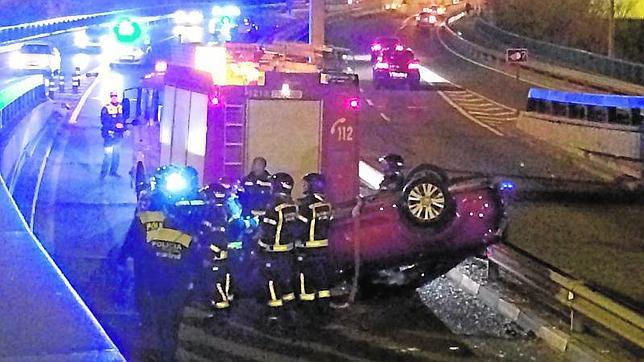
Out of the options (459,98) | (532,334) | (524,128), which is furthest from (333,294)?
(459,98)

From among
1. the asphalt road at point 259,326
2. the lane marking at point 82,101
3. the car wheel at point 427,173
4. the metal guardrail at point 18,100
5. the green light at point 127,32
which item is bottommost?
the lane marking at point 82,101

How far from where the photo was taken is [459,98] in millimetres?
41750

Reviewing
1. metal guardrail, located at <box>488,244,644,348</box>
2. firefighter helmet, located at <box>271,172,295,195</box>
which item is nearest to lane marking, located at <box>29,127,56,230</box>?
firefighter helmet, located at <box>271,172,295,195</box>

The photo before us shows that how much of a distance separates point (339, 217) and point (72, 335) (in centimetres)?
646

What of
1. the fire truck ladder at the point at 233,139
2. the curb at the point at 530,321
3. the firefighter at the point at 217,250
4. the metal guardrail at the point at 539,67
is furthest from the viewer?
the metal guardrail at the point at 539,67

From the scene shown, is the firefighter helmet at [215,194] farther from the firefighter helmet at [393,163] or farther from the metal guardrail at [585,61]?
the metal guardrail at [585,61]

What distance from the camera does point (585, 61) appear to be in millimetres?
50375

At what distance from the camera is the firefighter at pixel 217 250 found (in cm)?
1137

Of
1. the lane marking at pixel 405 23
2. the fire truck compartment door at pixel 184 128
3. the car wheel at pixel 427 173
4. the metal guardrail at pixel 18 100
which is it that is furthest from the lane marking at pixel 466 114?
the lane marking at pixel 405 23

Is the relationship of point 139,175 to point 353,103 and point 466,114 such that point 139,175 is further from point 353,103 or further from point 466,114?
point 466,114

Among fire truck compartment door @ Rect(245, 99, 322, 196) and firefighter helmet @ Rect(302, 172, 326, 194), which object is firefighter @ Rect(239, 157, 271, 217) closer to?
firefighter helmet @ Rect(302, 172, 326, 194)

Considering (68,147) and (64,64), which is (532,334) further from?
(64,64)

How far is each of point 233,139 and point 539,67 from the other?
40.9 m

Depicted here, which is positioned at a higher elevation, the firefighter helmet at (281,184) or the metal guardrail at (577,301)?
the firefighter helmet at (281,184)
